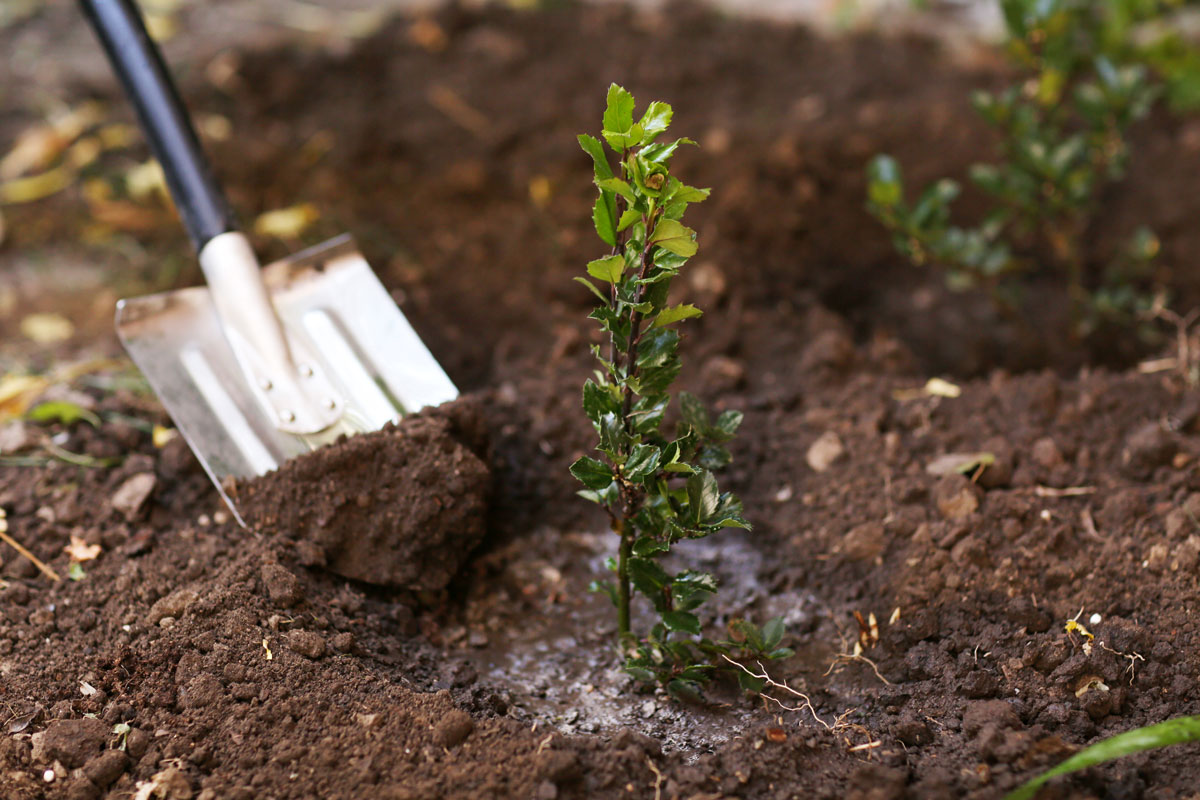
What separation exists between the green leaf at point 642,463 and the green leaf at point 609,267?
25 centimetres

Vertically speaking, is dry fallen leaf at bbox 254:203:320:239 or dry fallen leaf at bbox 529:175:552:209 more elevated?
dry fallen leaf at bbox 254:203:320:239

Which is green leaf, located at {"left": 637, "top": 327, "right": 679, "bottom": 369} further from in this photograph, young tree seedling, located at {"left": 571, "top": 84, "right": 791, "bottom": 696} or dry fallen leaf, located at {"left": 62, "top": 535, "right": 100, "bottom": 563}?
dry fallen leaf, located at {"left": 62, "top": 535, "right": 100, "bottom": 563}

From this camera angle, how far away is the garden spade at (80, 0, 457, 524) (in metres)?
1.97

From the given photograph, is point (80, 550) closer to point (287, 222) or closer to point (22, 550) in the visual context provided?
point (22, 550)

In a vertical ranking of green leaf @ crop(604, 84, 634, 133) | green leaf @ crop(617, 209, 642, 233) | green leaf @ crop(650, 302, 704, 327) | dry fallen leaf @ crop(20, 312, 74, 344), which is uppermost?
dry fallen leaf @ crop(20, 312, 74, 344)

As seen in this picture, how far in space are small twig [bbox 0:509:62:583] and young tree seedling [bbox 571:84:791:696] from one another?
1.01 meters

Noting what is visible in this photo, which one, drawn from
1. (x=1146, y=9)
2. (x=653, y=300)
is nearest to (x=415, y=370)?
(x=653, y=300)

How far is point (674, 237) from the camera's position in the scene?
130 centimetres

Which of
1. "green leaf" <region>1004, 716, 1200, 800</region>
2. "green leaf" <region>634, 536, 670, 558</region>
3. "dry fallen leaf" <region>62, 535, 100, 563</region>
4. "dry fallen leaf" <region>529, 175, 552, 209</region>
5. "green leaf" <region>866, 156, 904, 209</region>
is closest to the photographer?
"green leaf" <region>1004, 716, 1200, 800</region>

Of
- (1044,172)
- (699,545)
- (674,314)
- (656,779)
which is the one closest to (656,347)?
(674,314)

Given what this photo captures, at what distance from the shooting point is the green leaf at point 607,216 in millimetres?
1325

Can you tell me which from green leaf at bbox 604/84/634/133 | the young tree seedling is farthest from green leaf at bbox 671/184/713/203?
green leaf at bbox 604/84/634/133

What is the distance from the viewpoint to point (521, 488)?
6.98 ft

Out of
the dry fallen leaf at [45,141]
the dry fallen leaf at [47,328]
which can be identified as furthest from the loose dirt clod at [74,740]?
the dry fallen leaf at [45,141]
